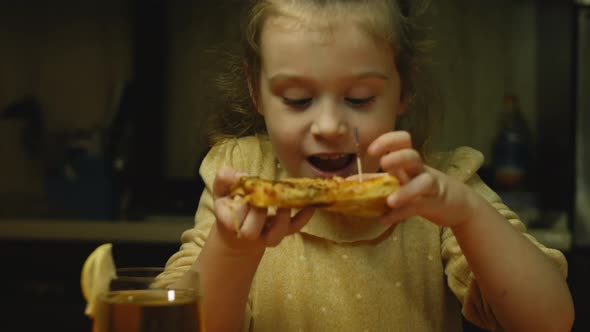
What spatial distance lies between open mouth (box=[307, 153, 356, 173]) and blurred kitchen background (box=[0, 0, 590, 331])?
120 cm

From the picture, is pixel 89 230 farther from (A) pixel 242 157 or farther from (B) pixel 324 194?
(B) pixel 324 194

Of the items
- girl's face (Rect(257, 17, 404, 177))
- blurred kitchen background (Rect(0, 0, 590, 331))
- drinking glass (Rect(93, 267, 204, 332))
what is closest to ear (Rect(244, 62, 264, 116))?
girl's face (Rect(257, 17, 404, 177))

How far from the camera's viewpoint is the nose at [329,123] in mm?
1090

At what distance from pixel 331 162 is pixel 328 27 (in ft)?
0.63

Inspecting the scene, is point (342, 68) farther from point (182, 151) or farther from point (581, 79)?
point (182, 151)

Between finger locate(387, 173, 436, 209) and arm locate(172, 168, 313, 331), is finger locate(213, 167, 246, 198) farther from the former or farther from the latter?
finger locate(387, 173, 436, 209)

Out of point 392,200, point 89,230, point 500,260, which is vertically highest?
point 392,200

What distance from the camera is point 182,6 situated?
290 cm

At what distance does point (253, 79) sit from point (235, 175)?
0.40m

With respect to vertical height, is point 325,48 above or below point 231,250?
above

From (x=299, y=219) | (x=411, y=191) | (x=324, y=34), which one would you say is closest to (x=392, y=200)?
(x=411, y=191)

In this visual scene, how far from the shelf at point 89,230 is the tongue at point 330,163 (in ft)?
3.98

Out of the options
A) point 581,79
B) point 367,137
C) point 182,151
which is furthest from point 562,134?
point 367,137

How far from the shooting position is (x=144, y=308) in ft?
2.43
